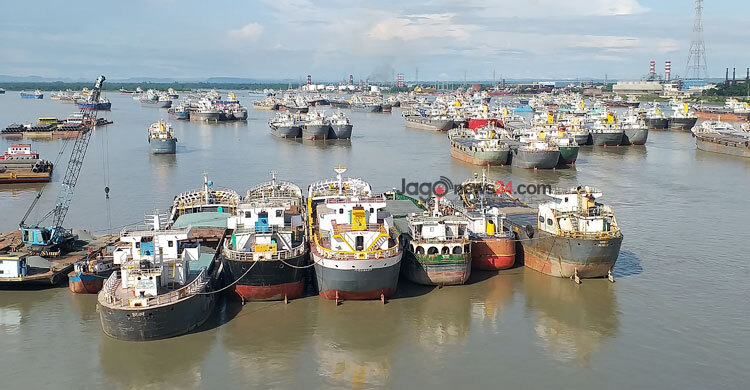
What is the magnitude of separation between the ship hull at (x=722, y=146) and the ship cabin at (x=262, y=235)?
52.5 m

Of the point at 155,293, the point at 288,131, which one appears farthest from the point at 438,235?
the point at 288,131

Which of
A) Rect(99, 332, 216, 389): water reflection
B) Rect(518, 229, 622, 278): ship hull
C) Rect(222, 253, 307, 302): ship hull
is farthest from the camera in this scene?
Rect(518, 229, 622, 278): ship hull

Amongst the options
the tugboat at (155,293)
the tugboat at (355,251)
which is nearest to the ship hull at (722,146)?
the tugboat at (355,251)

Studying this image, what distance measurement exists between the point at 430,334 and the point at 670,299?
897cm

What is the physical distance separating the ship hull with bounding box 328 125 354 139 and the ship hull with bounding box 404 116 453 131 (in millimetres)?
18998

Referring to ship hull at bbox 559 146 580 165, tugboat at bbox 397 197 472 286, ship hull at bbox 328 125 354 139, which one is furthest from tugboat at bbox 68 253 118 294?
ship hull at bbox 328 125 354 139

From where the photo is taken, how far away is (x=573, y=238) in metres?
23.7

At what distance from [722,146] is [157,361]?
61501 mm

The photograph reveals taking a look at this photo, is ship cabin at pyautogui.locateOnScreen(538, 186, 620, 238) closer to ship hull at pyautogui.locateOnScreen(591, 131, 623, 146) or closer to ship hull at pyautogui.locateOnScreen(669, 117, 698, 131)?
ship hull at pyautogui.locateOnScreen(591, 131, 623, 146)

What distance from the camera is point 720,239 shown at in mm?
31062

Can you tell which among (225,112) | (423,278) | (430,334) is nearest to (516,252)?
(423,278)

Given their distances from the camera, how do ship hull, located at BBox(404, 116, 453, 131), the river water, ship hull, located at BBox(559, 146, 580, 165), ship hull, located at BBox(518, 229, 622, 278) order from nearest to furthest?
the river water < ship hull, located at BBox(518, 229, 622, 278) < ship hull, located at BBox(559, 146, 580, 165) < ship hull, located at BBox(404, 116, 453, 131)

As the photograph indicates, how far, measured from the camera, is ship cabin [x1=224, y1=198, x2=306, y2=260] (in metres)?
21.8

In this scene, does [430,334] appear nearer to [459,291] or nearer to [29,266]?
[459,291]
